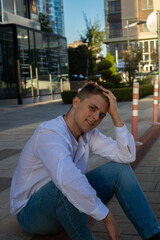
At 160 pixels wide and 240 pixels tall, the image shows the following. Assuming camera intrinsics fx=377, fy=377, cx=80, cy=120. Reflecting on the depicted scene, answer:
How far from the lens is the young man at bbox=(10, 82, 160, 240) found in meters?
2.25

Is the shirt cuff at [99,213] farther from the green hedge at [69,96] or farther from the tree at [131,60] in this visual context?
the tree at [131,60]

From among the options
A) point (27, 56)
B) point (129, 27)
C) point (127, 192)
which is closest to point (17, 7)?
point (27, 56)

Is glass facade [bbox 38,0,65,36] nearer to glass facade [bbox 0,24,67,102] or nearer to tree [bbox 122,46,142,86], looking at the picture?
tree [bbox 122,46,142,86]

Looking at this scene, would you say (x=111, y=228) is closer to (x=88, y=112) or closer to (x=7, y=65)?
(x=88, y=112)

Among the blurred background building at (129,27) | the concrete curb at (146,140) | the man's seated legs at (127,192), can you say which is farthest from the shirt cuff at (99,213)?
the blurred background building at (129,27)

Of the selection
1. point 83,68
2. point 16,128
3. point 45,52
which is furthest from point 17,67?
point 83,68

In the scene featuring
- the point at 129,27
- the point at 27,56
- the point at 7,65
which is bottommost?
the point at 7,65

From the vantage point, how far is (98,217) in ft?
7.39

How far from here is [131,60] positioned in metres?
25.1

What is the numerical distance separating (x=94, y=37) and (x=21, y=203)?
37614 millimetres

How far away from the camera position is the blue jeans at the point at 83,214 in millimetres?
2293

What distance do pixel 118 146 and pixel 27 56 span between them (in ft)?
57.8

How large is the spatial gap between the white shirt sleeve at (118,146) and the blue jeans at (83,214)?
77 millimetres

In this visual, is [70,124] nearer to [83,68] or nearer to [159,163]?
[159,163]
